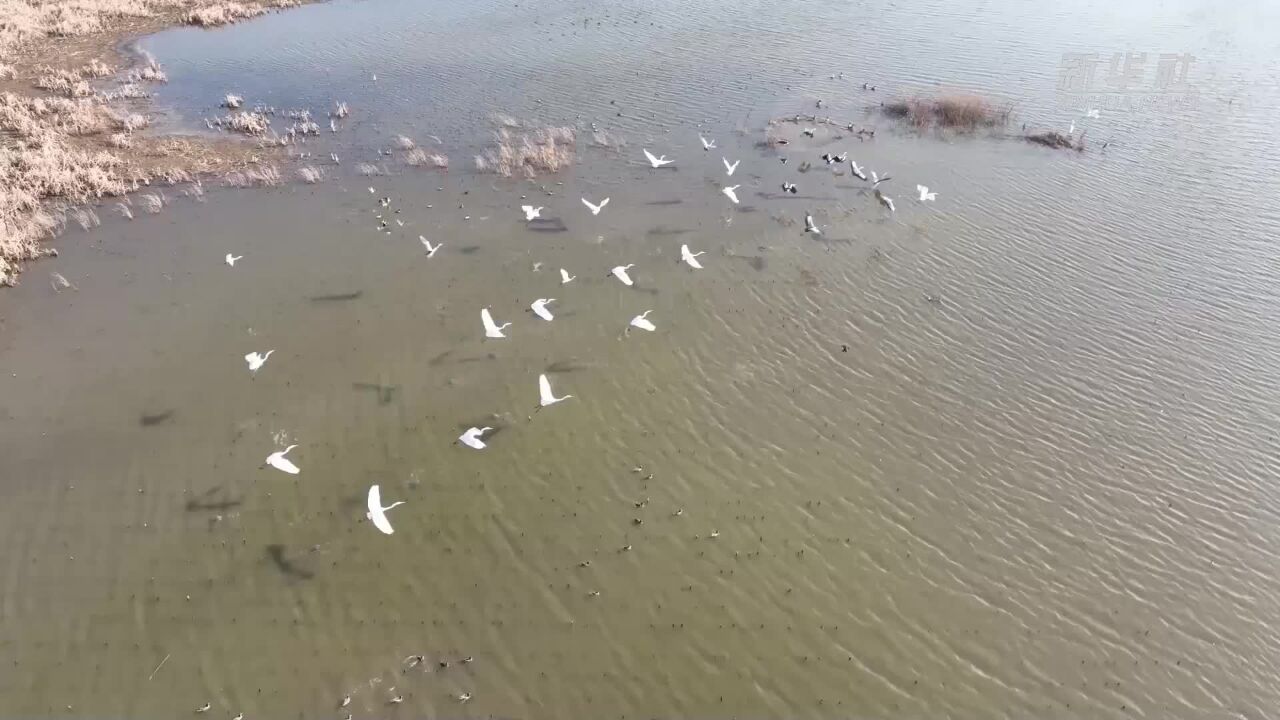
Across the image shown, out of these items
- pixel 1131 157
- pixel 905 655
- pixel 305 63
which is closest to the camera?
pixel 905 655

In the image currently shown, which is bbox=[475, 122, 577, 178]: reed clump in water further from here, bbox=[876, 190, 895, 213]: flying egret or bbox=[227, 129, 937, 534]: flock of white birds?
bbox=[876, 190, 895, 213]: flying egret

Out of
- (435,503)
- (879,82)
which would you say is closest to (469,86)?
(879,82)

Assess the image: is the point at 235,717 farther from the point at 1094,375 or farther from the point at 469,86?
the point at 469,86

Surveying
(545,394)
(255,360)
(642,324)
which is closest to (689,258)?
(642,324)

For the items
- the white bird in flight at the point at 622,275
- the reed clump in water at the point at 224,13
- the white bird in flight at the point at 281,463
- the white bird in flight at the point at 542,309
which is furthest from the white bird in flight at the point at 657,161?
the reed clump in water at the point at 224,13

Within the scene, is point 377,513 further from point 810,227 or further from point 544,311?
point 810,227

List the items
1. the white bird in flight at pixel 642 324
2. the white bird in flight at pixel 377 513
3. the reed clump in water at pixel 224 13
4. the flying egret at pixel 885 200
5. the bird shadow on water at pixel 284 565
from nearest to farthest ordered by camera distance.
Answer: the white bird in flight at pixel 377 513
the bird shadow on water at pixel 284 565
the white bird in flight at pixel 642 324
the flying egret at pixel 885 200
the reed clump in water at pixel 224 13

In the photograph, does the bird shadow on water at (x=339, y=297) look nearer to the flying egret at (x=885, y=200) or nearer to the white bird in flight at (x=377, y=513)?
the white bird in flight at (x=377, y=513)

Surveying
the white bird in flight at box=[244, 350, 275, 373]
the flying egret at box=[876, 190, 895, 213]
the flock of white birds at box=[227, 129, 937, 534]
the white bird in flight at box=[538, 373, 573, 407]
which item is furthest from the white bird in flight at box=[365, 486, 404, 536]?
the flying egret at box=[876, 190, 895, 213]
